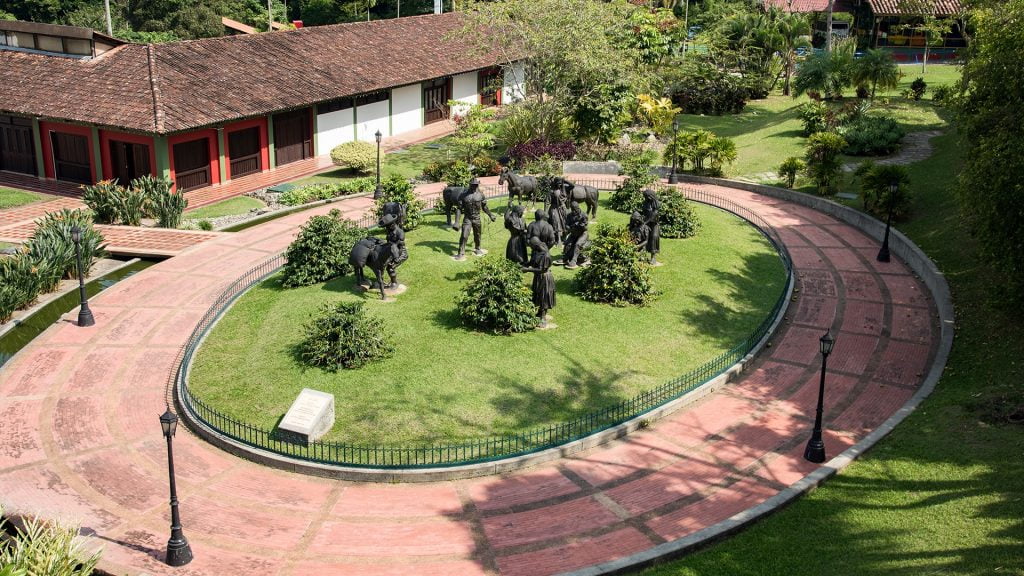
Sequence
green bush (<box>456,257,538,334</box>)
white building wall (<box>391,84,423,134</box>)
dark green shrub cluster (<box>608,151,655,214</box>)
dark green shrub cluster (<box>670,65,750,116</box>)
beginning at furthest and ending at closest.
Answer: dark green shrub cluster (<box>670,65,750,116</box>)
white building wall (<box>391,84,423,134</box>)
dark green shrub cluster (<box>608,151,655,214</box>)
green bush (<box>456,257,538,334</box>)

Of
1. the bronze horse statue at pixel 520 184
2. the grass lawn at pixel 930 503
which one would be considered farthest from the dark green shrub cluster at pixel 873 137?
the grass lawn at pixel 930 503

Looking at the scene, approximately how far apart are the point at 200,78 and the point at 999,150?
31.8 m

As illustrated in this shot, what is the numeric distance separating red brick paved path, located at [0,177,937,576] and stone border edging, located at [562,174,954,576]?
0.45 metres

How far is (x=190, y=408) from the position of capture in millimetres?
20859

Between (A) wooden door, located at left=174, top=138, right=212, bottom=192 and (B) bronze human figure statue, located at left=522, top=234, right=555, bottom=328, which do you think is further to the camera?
(A) wooden door, located at left=174, top=138, right=212, bottom=192

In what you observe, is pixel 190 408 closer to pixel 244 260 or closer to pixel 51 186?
pixel 244 260

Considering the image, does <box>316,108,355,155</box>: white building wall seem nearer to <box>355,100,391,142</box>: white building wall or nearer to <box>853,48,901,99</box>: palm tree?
<box>355,100,391,142</box>: white building wall

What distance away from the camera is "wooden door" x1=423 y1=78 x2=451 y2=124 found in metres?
54.5

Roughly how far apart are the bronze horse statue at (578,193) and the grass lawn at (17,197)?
22.5 m

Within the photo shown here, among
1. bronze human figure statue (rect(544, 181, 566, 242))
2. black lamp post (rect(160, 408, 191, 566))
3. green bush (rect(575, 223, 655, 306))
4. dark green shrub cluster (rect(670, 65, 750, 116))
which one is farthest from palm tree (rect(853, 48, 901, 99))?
black lamp post (rect(160, 408, 191, 566))

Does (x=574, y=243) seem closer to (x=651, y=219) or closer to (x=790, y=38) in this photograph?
(x=651, y=219)

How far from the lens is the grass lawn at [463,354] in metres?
20.6

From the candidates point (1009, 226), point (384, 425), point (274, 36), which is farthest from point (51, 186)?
point (1009, 226)

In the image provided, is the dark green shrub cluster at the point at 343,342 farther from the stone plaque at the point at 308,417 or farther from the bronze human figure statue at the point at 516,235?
the bronze human figure statue at the point at 516,235
